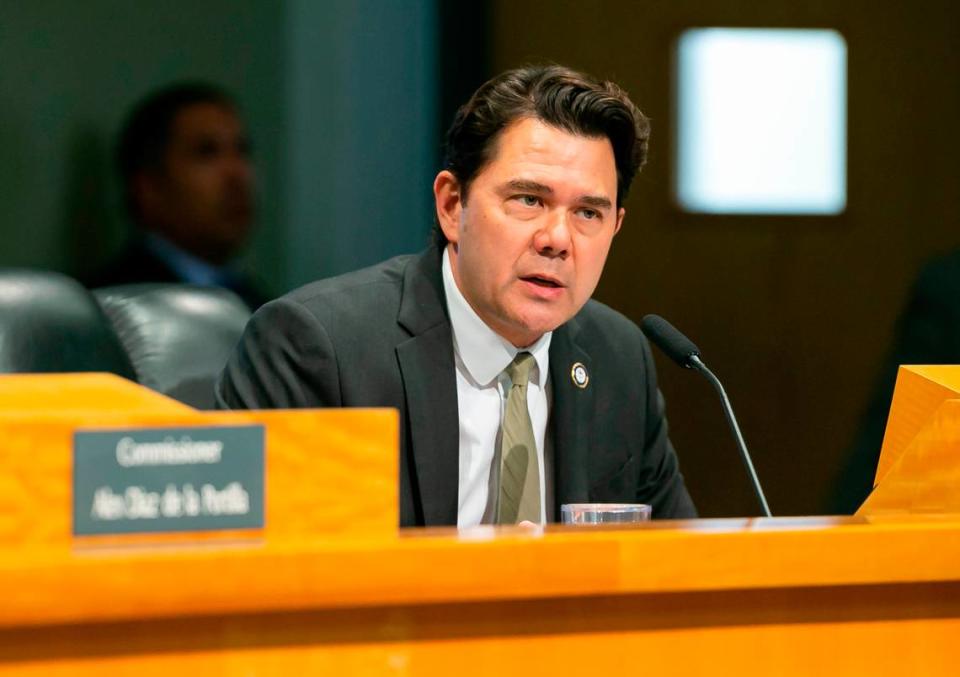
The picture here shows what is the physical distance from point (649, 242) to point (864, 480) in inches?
28.4

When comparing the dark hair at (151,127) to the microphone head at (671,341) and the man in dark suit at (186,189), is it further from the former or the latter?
the microphone head at (671,341)

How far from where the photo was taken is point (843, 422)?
3.23 metres

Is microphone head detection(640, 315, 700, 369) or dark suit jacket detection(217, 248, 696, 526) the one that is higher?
microphone head detection(640, 315, 700, 369)

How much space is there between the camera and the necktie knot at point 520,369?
73.3 inches

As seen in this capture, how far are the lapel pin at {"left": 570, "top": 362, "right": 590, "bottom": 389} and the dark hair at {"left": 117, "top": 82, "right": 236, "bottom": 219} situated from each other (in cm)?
113

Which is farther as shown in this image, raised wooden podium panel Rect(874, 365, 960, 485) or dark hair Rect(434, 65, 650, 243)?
dark hair Rect(434, 65, 650, 243)

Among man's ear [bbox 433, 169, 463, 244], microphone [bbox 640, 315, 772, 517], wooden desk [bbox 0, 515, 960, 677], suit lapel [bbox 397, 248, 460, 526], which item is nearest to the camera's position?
wooden desk [bbox 0, 515, 960, 677]

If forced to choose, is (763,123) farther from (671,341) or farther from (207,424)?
(207,424)

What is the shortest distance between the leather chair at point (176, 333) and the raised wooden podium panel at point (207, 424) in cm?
119

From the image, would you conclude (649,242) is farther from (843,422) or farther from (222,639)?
(222,639)

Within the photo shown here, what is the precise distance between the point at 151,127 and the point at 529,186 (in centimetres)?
114

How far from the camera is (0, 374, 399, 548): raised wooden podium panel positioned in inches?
32.4

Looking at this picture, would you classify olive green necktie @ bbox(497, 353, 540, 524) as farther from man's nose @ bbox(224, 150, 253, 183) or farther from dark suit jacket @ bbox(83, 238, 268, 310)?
man's nose @ bbox(224, 150, 253, 183)

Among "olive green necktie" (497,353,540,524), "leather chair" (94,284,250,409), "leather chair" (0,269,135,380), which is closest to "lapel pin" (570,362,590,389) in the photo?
"olive green necktie" (497,353,540,524)
